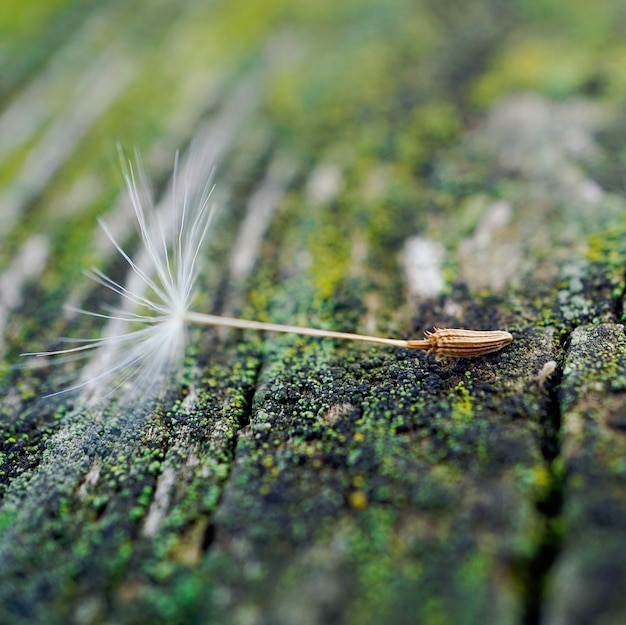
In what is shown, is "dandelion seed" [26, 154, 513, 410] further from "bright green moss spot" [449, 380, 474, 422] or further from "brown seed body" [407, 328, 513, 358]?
"bright green moss spot" [449, 380, 474, 422]

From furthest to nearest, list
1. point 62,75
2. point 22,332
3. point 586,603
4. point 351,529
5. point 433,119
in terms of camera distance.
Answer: point 62,75
point 433,119
point 22,332
point 351,529
point 586,603

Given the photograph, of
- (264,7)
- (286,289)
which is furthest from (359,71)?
(286,289)

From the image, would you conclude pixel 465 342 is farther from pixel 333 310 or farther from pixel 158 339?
pixel 158 339

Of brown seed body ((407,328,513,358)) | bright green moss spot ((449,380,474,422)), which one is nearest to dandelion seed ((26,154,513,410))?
brown seed body ((407,328,513,358))

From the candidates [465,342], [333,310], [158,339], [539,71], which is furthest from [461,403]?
[539,71]

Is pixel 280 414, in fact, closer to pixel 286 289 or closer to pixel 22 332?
pixel 286 289

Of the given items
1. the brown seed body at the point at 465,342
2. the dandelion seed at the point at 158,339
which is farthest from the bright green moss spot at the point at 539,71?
the dandelion seed at the point at 158,339
